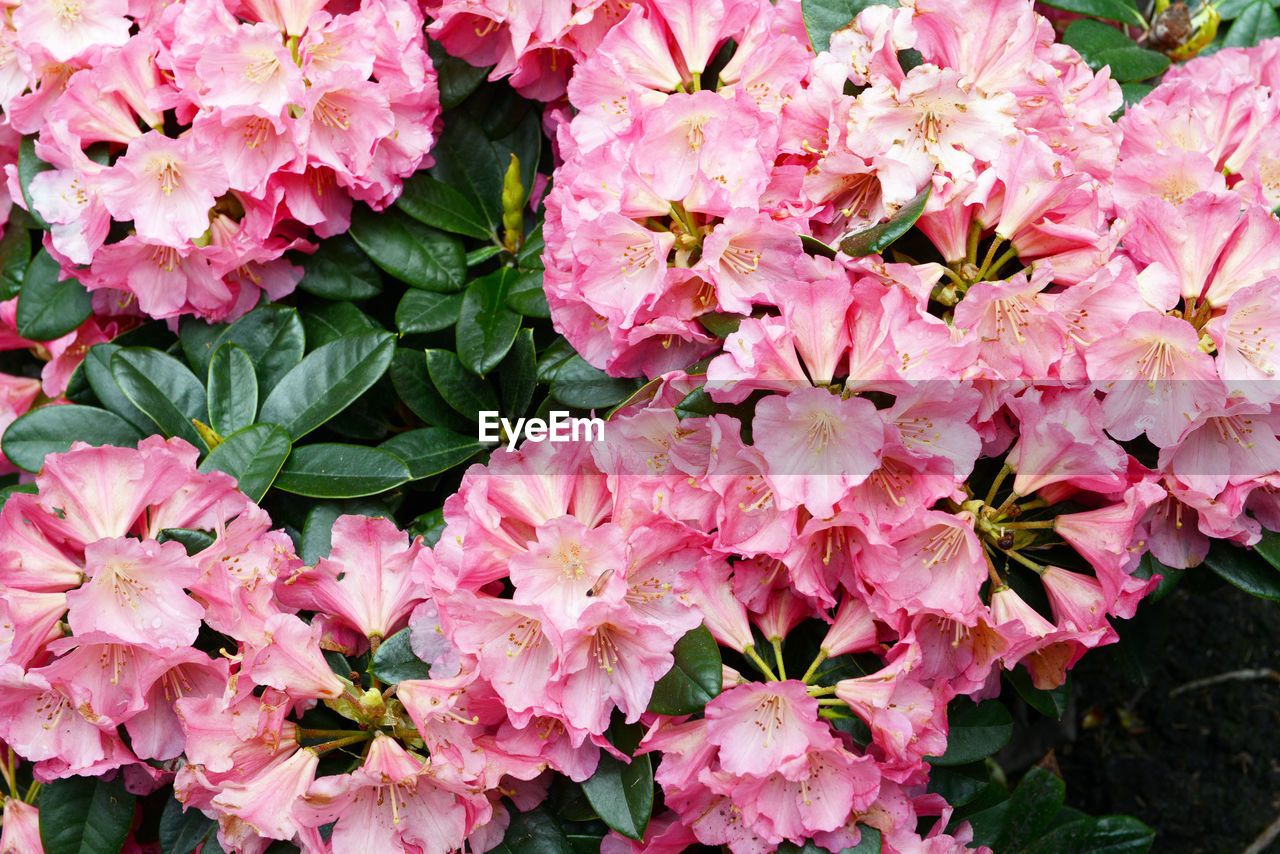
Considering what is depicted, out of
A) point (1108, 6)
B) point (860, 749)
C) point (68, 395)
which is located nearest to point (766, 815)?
point (860, 749)

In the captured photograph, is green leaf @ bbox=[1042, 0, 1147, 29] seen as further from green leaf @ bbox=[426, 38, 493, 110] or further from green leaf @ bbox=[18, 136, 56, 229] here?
green leaf @ bbox=[18, 136, 56, 229]

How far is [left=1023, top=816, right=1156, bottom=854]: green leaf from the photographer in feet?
5.33

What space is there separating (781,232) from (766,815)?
70 centimetres

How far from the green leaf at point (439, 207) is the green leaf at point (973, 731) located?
1.03 m

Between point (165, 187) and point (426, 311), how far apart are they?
0.41m

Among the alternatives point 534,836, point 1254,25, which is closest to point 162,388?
point 534,836

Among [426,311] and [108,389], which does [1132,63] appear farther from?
[108,389]

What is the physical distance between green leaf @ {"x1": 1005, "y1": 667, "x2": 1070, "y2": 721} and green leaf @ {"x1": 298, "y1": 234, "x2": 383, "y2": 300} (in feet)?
3.67

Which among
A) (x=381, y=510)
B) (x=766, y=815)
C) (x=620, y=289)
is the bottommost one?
(x=766, y=815)

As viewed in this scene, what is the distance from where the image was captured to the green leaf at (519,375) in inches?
61.7

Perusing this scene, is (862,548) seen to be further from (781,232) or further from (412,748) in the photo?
(412,748)

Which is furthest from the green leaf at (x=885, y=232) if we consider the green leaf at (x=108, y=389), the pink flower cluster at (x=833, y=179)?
the green leaf at (x=108, y=389)

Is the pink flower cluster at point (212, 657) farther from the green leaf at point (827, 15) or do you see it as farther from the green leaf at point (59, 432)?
the green leaf at point (827, 15)

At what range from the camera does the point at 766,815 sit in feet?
4.13
